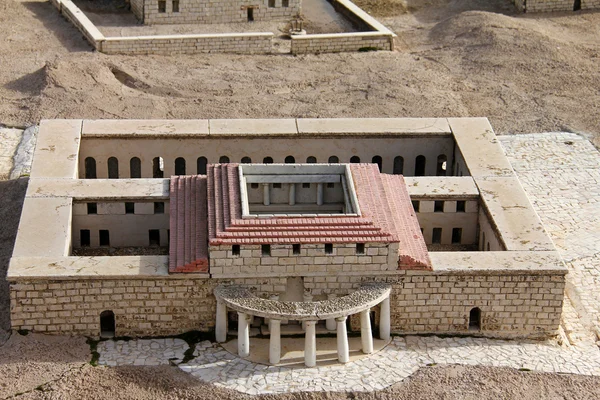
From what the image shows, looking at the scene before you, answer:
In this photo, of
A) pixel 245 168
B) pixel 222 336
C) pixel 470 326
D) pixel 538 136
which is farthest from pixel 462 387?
pixel 538 136

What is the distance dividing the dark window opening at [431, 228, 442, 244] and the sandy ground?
36.4 feet

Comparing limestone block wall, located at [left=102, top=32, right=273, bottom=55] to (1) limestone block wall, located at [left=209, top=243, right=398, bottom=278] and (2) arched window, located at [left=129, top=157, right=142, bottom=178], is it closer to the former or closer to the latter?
(2) arched window, located at [left=129, top=157, right=142, bottom=178]

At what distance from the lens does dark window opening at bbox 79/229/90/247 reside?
4350cm

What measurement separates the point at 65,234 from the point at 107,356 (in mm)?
4495

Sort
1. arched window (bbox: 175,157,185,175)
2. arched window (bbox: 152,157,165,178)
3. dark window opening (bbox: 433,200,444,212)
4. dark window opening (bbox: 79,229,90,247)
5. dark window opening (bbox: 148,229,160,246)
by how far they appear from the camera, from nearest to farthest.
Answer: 1. dark window opening (bbox: 79,229,90,247)
2. dark window opening (bbox: 148,229,160,246)
3. dark window opening (bbox: 433,200,444,212)
4. arched window (bbox: 175,157,185,175)
5. arched window (bbox: 152,157,165,178)

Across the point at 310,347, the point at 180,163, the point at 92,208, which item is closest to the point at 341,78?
the point at 180,163

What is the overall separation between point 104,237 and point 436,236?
1123 centimetres

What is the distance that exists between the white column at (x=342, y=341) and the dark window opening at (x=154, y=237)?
8343mm

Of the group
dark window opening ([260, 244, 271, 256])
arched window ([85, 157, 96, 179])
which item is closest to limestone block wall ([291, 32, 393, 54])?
arched window ([85, 157, 96, 179])

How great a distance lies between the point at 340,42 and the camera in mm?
61281

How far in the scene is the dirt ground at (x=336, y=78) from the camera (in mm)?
54969

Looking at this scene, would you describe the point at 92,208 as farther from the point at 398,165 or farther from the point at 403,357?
the point at 398,165

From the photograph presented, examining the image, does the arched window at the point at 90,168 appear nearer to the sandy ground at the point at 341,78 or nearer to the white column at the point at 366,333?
the sandy ground at the point at 341,78

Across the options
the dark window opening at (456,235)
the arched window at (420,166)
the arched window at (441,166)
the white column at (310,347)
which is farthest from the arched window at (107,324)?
the arched window at (441,166)
